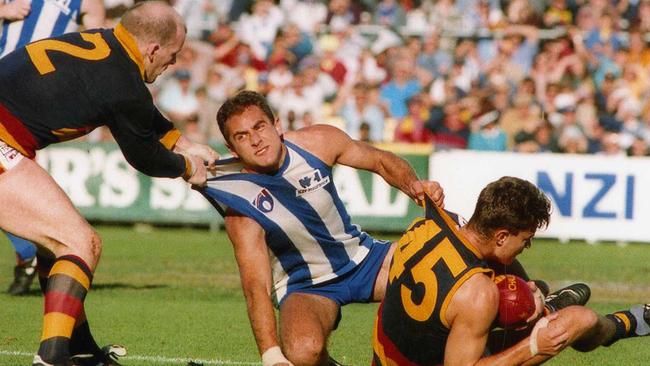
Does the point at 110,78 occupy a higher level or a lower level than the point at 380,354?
higher

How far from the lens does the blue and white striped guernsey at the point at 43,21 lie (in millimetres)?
11000

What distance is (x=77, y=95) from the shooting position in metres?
6.80

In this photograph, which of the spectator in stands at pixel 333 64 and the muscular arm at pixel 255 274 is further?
the spectator in stands at pixel 333 64

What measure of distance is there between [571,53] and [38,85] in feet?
48.8

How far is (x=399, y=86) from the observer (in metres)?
19.7

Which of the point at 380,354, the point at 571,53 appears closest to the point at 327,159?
the point at 380,354

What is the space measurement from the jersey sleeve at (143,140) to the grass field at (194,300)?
159 cm

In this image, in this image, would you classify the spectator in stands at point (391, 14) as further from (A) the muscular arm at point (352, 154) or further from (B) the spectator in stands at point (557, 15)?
(A) the muscular arm at point (352, 154)

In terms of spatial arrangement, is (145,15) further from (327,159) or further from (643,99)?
(643,99)

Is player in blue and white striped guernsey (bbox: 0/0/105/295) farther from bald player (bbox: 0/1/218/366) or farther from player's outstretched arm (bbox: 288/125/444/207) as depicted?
bald player (bbox: 0/1/218/366)

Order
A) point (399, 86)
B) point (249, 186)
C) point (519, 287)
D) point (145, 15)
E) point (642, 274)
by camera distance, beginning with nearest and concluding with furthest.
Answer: point (519, 287) → point (145, 15) → point (249, 186) → point (642, 274) → point (399, 86)

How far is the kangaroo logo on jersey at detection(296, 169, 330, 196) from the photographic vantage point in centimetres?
771

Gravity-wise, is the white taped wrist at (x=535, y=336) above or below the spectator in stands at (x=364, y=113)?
above

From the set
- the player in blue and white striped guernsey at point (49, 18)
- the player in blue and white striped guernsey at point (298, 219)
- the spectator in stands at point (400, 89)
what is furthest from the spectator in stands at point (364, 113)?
the player in blue and white striped guernsey at point (298, 219)
